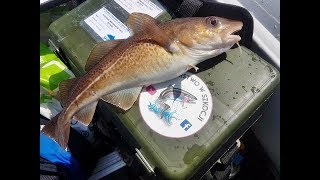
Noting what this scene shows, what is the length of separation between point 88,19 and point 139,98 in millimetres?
754

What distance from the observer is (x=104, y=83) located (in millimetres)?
2430

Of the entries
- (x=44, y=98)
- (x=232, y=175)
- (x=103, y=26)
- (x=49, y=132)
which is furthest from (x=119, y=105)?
(x=232, y=175)

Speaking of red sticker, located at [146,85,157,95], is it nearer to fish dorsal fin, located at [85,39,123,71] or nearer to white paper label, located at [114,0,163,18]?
fish dorsal fin, located at [85,39,123,71]

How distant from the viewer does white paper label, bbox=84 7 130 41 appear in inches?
108

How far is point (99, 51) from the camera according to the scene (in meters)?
2.53

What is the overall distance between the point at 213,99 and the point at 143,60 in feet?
1.58

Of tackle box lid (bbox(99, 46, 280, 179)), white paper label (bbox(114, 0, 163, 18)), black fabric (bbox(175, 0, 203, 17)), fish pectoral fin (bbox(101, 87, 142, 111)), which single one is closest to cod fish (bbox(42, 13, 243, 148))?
fish pectoral fin (bbox(101, 87, 142, 111))

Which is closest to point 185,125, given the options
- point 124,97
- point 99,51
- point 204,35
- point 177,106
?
point 177,106

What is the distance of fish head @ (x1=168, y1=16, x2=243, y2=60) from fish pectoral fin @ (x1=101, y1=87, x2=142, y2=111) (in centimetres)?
40

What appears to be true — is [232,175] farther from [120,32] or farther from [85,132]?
[120,32]

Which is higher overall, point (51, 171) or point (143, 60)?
point (143, 60)

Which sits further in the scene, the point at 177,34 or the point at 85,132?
the point at 85,132

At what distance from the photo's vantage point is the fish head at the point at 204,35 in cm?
238

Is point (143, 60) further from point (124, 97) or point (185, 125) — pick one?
point (185, 125)
